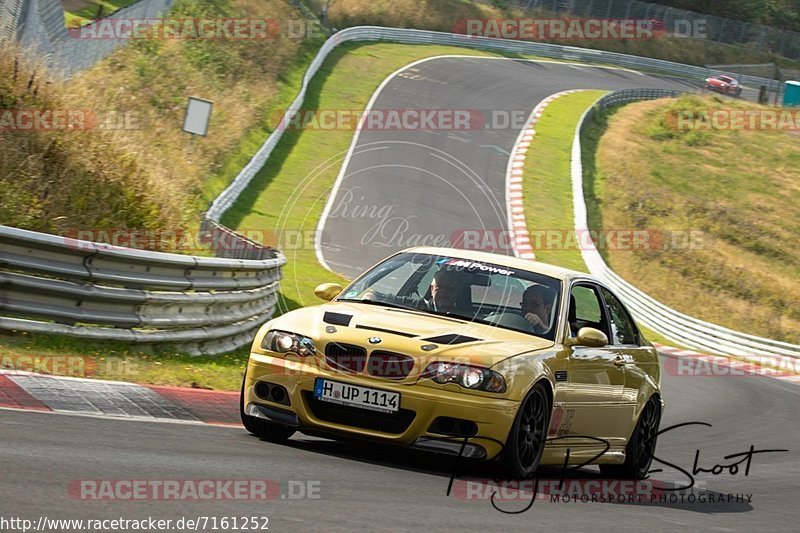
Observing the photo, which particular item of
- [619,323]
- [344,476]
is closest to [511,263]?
[619,323]

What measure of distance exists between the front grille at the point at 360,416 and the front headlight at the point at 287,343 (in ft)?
0.86

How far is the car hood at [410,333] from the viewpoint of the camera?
24.5ft

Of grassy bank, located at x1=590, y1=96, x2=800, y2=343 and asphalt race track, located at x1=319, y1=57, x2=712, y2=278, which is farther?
grassy bank, located at x1=590, y1=96, x2=800, y2=343

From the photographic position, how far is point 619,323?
966cm

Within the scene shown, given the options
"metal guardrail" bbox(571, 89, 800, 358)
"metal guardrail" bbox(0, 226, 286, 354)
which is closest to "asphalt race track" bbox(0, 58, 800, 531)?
"metal guardrail" bbox(0, 226, 286, 354)

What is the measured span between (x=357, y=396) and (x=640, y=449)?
3115 millimetres

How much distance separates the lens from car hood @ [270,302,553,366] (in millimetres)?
7480

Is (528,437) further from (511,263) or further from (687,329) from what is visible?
(687,329)

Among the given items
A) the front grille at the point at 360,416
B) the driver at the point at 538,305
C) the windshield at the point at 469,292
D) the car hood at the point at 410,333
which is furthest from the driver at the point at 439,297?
the front grille at the point at 360,416

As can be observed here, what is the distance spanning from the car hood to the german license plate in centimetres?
24

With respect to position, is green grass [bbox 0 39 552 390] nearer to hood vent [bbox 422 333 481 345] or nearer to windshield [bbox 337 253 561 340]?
windshield [bbox 337 253 561 340]

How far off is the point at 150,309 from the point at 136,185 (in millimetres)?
4080

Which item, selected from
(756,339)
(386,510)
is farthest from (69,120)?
(756,339)

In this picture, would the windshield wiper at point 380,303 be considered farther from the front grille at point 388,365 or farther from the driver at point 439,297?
the front grille at point 388,365
